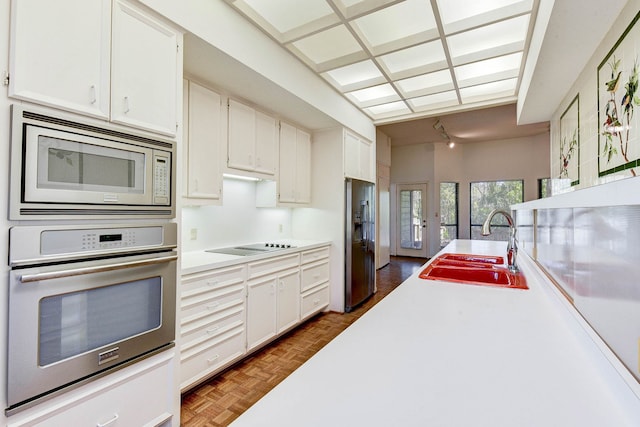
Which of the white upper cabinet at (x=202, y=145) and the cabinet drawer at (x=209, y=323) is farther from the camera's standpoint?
the white upper cabinet at (x=202, y=145)

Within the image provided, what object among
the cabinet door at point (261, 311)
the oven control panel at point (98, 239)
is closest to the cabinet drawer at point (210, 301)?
the cabinet door at point (261, 311)

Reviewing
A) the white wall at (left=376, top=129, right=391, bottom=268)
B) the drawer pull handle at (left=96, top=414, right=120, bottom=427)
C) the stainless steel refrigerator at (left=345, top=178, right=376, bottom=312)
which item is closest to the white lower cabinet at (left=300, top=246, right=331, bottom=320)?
the stainless steel refrigerator at (left=345, top=178, right=376, bottom=312)

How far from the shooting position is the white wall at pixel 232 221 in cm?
260

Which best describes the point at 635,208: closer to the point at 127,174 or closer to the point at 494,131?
the point at 127,174

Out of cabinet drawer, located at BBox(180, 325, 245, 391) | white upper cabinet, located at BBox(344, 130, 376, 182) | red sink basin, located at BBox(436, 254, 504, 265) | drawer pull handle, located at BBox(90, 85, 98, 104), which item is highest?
white upper cabinet, located at BBox(344, 130, 376, 182)

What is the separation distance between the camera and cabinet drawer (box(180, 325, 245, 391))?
189cm

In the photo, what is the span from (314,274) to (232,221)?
1.07 m

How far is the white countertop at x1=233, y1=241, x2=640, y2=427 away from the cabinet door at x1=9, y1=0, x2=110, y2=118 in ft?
4.63

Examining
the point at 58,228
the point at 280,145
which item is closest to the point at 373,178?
the point at 280,145

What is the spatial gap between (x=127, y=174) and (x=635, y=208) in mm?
1808

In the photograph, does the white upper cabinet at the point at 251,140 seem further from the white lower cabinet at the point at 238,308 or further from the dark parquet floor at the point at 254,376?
the dark parquet floor at the point at 254,376

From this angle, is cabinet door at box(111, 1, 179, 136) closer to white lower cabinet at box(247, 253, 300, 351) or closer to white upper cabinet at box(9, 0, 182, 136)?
white upper cabinet at box(9, 0, 182, 136)

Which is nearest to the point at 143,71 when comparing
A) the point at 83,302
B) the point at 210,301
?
the point at 83,302

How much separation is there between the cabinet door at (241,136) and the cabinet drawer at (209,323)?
3.91ft
